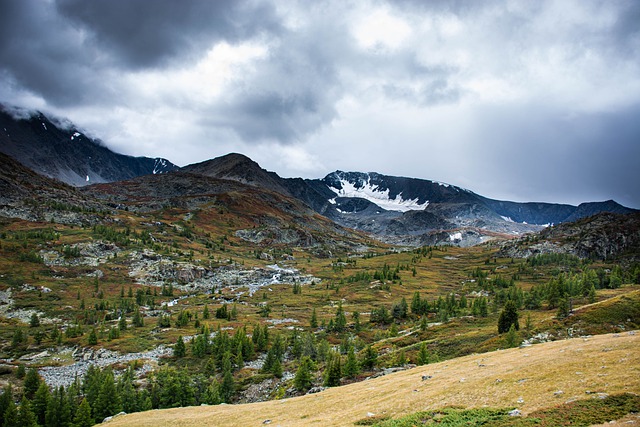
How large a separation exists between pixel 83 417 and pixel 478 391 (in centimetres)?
Result: 5980

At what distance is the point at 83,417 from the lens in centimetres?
5641

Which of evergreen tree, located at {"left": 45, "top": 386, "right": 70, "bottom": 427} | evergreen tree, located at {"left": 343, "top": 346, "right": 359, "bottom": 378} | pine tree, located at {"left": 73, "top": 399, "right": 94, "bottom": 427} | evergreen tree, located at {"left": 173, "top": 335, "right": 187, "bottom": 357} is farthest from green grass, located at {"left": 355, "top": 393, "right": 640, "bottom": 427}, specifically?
evergreen tree, located at {"left": 173, "top": 335, "right": 187, "bottom": 357}

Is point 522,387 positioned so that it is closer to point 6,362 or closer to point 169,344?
point 169,344

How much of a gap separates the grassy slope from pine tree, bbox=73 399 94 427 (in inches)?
634

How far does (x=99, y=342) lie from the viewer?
102 meters

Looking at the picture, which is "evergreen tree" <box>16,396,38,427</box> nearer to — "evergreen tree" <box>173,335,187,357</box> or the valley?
the valley

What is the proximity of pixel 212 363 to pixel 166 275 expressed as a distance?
126269 mm

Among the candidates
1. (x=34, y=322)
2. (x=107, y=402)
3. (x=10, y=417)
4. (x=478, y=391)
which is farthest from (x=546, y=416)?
(x=34, y=322)

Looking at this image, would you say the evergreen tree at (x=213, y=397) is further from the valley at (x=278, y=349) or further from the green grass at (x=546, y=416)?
the green grass at (x=546, y=416)

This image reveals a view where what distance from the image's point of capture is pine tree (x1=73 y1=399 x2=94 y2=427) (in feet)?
184

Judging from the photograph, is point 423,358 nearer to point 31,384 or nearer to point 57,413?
point 57,413

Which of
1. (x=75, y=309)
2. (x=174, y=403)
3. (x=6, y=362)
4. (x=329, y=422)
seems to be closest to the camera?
(x=329, y=422)

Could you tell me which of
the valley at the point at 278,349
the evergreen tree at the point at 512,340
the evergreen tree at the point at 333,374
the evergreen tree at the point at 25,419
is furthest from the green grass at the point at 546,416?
the evergreen tree at the point at 25,419

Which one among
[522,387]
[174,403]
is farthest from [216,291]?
[522,387]
